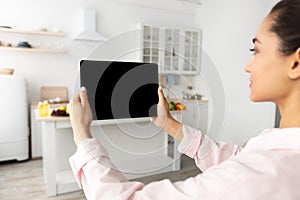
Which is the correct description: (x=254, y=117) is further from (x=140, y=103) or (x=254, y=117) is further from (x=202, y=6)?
(x=140, y=103)

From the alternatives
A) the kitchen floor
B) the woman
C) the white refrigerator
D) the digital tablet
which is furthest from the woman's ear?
the white refrigerator

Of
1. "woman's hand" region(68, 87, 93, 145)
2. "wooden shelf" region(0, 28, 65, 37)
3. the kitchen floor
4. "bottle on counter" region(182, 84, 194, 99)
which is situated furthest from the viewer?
"wooden shelf" region(0, 28, 65, 37)

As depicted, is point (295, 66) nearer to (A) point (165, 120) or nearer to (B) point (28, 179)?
(A) point (165, 120)

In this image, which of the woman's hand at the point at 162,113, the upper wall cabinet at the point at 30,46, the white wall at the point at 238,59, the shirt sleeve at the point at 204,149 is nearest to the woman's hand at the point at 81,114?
the woman's hand at the point at 162,113

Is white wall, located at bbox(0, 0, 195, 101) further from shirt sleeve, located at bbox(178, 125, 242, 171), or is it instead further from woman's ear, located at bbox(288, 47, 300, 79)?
woman's ear, located at bbox(288, 47, 300, 79)

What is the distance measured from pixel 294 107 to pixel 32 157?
10.3 feet

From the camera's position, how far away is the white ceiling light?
336cm

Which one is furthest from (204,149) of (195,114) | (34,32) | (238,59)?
(34,32)

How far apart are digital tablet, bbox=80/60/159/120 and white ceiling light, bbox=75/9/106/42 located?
9.88ft

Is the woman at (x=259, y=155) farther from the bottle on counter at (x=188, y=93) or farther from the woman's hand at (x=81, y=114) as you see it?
the bottle on counter at (x=188, y=93)

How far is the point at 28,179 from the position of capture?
7.71 ft

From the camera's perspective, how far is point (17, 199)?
1938 mm

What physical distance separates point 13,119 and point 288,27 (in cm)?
302

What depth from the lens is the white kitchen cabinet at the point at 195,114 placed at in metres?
0.77
